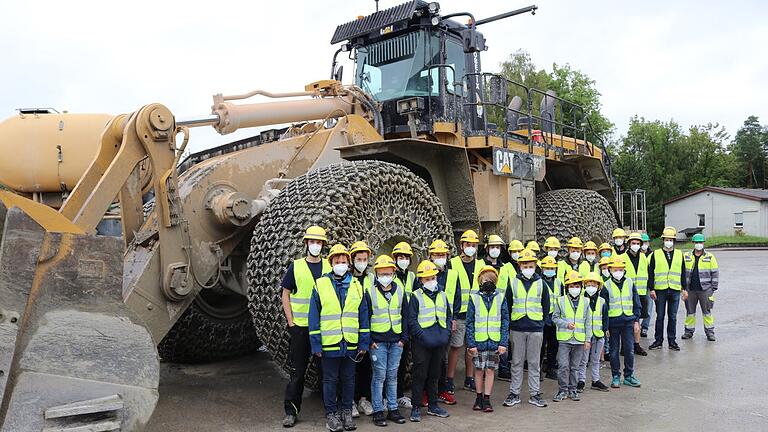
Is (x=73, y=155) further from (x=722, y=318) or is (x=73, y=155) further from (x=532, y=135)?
(x=722, y=318)

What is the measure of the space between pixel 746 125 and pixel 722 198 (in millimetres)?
40896

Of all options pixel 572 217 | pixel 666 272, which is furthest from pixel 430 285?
pixel 666 272

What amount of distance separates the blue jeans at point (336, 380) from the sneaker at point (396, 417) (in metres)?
0.39

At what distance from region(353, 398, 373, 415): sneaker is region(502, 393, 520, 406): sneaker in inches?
47.0

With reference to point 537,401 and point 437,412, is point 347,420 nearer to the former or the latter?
point 437,412

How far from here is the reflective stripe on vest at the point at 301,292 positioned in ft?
16.8

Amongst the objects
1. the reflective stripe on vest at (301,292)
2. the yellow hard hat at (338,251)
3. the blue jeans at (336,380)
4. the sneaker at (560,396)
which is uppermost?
the yellow hard hat at (338,251)

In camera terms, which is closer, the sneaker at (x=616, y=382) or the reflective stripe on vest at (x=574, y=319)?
the reflective stripe on vest at (x=574, y=319)

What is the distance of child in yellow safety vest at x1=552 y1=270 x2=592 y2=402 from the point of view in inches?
243

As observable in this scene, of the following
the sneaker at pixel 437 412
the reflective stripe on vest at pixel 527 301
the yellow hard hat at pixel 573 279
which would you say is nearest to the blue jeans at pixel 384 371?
the sneaker at pixel 437 412

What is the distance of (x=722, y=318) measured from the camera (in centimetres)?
1058

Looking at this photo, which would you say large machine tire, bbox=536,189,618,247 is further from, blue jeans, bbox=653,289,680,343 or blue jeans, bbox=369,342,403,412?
blue jeans, bbox=369,342,403,412

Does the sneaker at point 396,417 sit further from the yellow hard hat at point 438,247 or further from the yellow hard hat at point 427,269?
the yellow hard hat at point 438,247

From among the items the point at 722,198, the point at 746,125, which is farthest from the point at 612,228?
the point at 746,125
